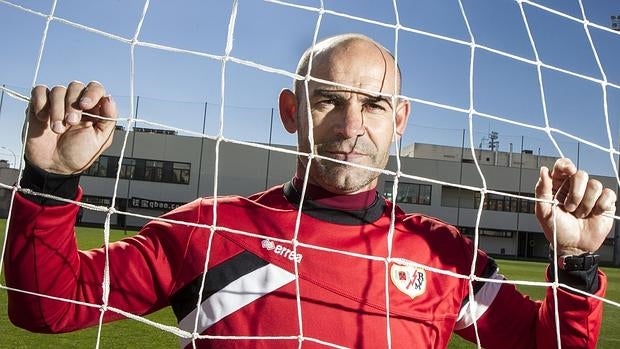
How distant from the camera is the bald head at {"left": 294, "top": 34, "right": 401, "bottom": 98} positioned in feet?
4.11

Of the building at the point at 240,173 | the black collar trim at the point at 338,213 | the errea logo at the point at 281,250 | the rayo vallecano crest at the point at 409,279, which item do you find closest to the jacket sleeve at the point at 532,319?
the rayo vallecano crest at the point at 409,279

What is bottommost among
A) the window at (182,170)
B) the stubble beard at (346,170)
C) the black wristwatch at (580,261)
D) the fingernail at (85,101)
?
the black wristwatch at (580,261)

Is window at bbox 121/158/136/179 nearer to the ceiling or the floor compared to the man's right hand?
nearer to the ceiling

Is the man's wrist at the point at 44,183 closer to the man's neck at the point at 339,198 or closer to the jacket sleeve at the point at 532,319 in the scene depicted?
the man's neck at the point at 339,198

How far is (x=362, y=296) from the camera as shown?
118 cm

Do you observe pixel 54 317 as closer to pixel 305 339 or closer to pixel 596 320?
pixel 305 339

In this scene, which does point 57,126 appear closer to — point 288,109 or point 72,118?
point 72,118

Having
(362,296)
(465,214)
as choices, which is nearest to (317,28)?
(362,296)

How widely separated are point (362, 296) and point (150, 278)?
414mm

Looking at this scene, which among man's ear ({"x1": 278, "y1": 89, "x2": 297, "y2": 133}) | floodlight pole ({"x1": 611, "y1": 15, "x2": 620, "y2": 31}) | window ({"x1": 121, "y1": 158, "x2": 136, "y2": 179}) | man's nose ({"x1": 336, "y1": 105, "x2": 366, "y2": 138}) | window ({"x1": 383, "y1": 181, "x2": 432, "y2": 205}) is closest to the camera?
man's nose ({"x1": 336, "y1": 105, "x2": 366, "y2": 138})

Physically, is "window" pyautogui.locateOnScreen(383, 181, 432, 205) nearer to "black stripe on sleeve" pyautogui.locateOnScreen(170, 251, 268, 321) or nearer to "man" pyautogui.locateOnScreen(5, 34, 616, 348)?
"man" pyautogui.locateOnScreen(5, 34, 616, 348)

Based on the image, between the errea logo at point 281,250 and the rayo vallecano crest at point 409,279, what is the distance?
8.0 inches

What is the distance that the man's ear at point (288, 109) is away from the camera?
135cm

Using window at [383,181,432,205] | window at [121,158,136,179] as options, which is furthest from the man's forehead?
window at [121,158,136,179]
